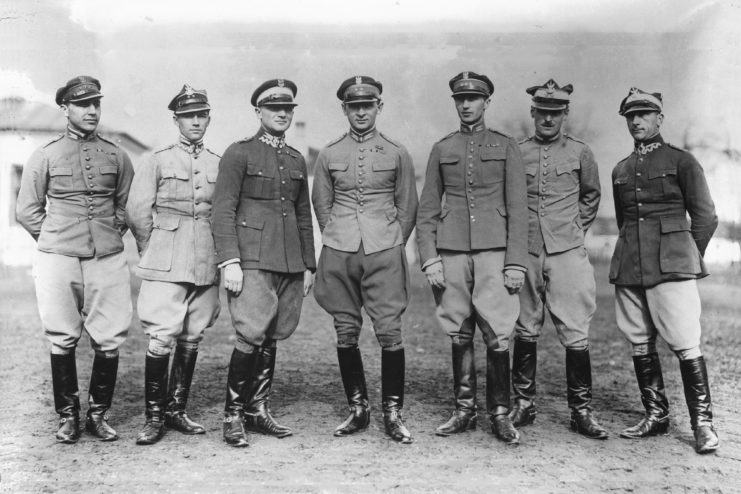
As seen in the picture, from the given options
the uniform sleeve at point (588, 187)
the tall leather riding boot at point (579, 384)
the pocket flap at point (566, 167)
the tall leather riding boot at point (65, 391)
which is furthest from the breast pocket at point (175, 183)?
the tall leather riding boot at point (579, 384)

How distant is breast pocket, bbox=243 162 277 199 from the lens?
355 cm

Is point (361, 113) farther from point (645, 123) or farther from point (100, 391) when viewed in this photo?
point (100, 391)

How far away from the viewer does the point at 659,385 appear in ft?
Result: 12.2

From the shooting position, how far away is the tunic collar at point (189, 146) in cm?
369

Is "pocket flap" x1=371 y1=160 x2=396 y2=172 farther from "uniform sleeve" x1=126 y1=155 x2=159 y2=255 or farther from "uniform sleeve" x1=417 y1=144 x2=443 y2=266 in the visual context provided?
"uniform sleeve" x1=126 y1=155 x2=159 y2=255

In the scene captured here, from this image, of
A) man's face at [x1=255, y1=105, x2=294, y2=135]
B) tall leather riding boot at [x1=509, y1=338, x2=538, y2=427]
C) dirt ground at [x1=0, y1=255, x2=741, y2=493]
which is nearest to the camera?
dirt ground at [x1=0, y1=255, x2=741, y2=493]

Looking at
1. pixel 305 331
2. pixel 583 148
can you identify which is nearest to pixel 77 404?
pixel 583 148

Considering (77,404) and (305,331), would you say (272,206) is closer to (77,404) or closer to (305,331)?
(77,404)

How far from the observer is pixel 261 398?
3686 mm

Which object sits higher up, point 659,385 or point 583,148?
point 583,148

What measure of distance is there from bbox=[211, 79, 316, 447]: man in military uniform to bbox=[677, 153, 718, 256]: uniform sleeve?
2207mm

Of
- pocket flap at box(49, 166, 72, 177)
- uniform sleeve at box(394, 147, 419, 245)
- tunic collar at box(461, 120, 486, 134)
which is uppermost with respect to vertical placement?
tunic collar at box(461, 120, 486, 134)

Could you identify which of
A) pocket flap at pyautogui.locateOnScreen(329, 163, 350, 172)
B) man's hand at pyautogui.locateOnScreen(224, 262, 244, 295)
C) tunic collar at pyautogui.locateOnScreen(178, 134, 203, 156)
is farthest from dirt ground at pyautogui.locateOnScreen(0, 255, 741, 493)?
tunic collar at pyautogui.locateOnScreen(178, 134, 203, 156)

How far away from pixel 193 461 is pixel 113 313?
1.01 metres
